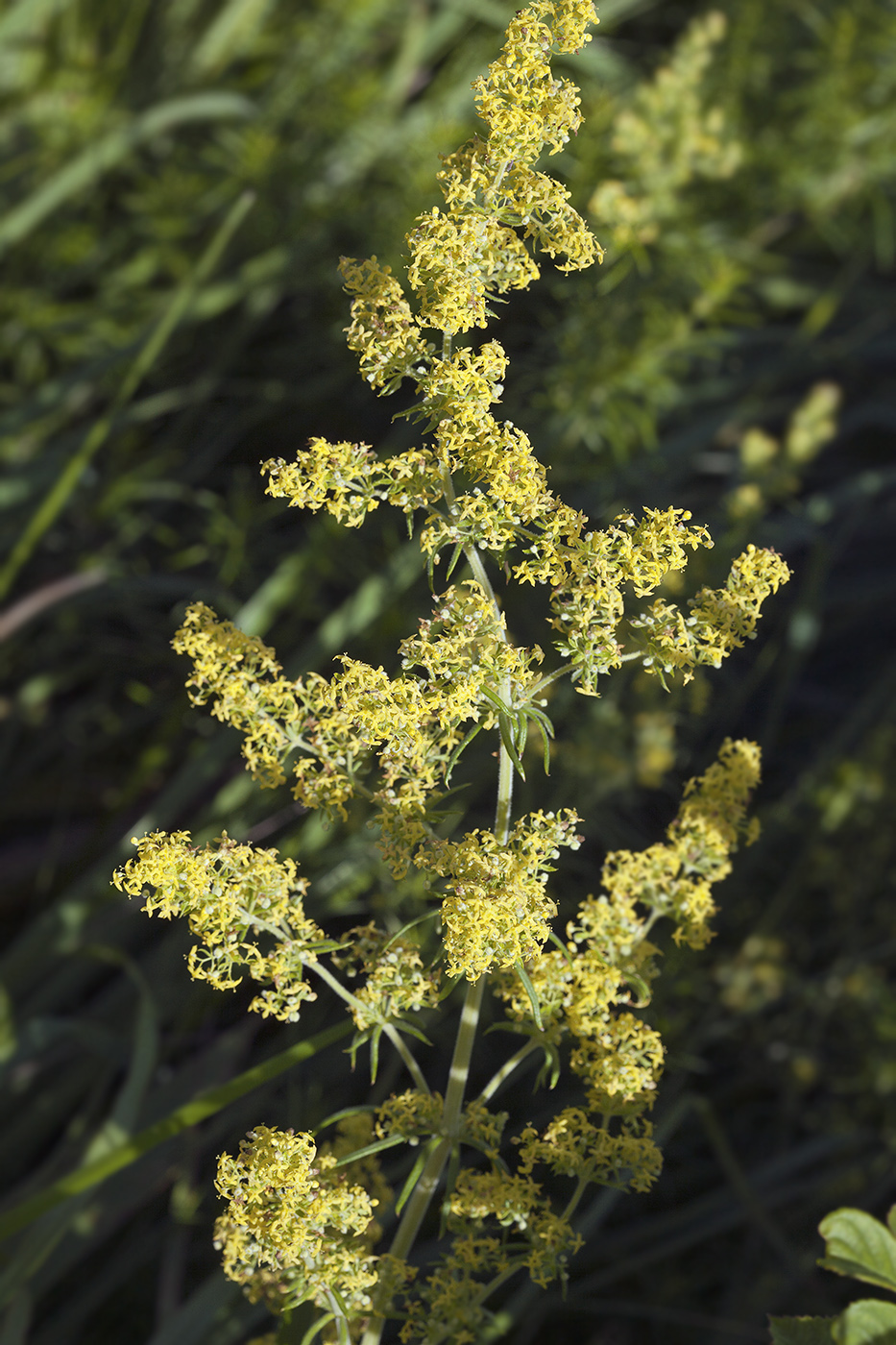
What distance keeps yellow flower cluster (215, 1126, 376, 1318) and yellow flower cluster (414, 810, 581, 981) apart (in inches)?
7.8

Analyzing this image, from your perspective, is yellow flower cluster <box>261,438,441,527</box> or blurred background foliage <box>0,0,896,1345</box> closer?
yellow flower cluster <box>261,438,441,527</box>

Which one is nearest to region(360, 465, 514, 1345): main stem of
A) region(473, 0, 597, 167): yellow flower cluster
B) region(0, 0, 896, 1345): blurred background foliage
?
region(473, 0, 597, 167): yellow flower cluster

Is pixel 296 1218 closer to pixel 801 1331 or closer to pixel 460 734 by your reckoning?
pixel 460 734

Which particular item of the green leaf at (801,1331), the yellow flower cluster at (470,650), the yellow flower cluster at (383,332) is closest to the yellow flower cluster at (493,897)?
the yellow flower cluster at (470,650)

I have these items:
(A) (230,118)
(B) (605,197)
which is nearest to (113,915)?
(B) (605,197)

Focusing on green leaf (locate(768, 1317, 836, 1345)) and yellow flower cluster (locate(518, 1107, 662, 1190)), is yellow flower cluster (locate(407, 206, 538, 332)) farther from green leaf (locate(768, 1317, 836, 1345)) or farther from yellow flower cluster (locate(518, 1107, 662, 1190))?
green leaf (locate(768, 1317, 836, 1345))

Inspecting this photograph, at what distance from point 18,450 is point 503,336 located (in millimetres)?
1126

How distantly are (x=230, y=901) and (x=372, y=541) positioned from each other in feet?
5.23

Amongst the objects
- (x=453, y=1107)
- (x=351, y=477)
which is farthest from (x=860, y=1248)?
(x=351, y=477)

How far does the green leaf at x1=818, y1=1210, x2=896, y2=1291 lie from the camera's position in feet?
3.02

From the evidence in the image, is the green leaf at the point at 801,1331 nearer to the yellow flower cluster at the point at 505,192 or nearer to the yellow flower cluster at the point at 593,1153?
the yellow flower cluster at the point at 593,1153

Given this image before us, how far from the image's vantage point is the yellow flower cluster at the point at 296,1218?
78 centimetres

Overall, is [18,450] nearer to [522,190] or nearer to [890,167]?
[522,190]

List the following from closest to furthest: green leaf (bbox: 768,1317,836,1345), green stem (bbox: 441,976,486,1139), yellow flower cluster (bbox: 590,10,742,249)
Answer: green stem (bbox: 441,976,486,1139), green leaf (bbox: 768,1317,836,1345), yellow flower cluster (bbox: 590,10,742,249)
